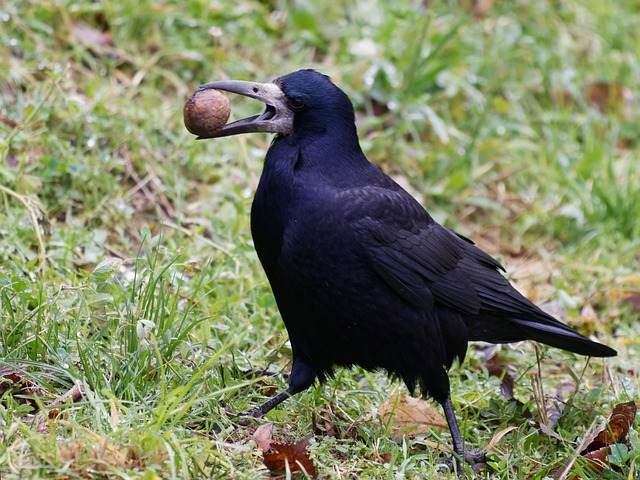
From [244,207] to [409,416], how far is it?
5.05 feet

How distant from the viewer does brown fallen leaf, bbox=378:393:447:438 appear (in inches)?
132

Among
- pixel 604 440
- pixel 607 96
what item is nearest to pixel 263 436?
pixel 604 440

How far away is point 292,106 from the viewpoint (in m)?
3.28

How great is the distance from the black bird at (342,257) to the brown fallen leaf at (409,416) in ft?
0.50

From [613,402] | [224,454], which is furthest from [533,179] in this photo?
[224,454]

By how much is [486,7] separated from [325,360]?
440cm

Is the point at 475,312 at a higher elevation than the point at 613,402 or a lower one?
Result: higher

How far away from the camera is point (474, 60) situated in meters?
6.25

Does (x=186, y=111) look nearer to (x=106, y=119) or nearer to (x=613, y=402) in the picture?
(x=106, y=119)

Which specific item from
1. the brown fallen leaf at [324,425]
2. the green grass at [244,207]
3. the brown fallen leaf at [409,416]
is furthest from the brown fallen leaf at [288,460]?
the brown fallen leaf at [409,416]

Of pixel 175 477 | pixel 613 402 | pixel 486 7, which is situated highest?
pixel 486 7

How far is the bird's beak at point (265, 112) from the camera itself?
3244 mm

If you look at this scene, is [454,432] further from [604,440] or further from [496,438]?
[604,440]

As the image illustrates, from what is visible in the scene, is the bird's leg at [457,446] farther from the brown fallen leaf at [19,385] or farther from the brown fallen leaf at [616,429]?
the brown fallen leaf at [19,385]
